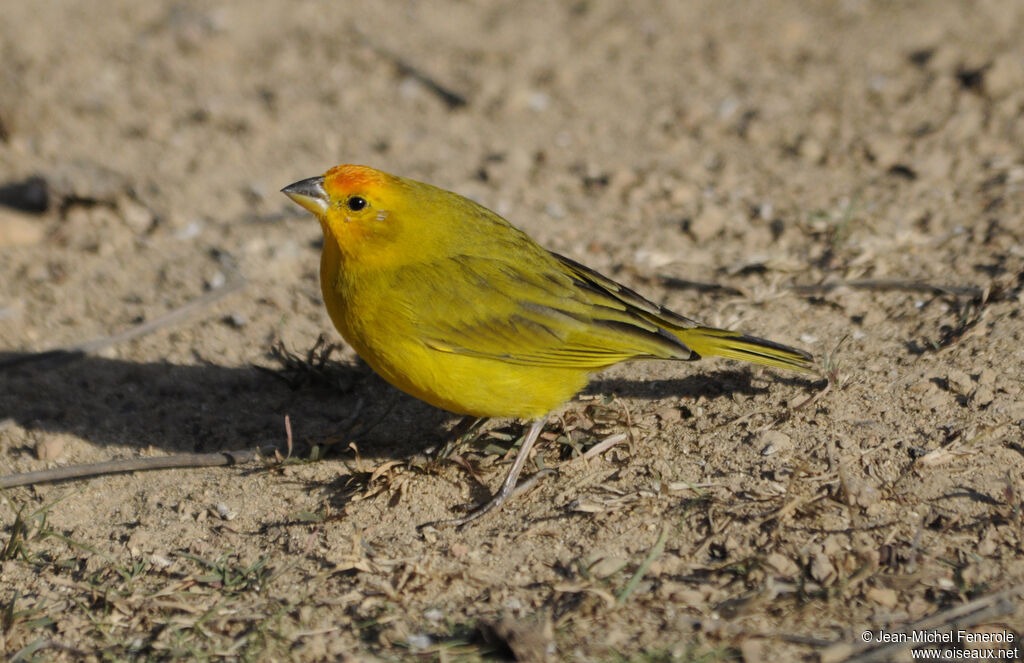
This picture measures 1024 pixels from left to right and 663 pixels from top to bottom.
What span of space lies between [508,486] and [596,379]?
0.91m

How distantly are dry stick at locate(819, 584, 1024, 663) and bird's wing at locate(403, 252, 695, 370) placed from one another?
1317mm

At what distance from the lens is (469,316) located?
159 inches

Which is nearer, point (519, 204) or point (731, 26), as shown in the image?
point (519, 204)

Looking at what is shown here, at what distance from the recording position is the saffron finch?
3943 mm

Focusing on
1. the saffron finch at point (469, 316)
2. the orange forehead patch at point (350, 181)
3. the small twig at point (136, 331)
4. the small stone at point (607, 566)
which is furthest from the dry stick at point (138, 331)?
the small stone at point (607, 566)

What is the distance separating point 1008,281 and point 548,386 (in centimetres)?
222

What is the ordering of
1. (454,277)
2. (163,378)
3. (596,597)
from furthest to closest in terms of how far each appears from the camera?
(163,378), (454,277), (596,597)

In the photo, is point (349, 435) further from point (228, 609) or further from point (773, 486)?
point (773, 486)

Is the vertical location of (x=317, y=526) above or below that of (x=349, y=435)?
below

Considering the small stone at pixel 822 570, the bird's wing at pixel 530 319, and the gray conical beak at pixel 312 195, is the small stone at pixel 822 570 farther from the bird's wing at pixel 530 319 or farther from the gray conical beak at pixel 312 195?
the gray conical beak at pixel 312 195

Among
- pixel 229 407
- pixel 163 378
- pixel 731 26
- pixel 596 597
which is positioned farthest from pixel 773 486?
pixel 731 26

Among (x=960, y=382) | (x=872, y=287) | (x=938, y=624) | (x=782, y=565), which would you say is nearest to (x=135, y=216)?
(x=872, y=287)

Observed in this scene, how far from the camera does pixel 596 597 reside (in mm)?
3291

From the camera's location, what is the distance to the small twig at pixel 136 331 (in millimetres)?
4961
